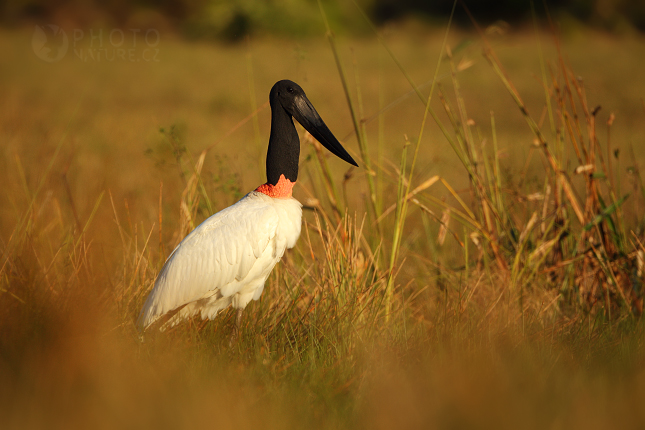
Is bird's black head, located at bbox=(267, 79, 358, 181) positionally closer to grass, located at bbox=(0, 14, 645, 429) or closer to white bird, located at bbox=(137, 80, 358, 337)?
white bird, located at bbox=(137, 80, 358, 337)

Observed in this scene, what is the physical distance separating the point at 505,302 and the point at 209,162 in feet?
19.7

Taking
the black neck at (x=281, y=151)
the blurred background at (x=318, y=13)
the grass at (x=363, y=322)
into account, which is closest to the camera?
the grass at (x=363, y=322)

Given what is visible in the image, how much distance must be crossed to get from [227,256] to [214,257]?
6 cm

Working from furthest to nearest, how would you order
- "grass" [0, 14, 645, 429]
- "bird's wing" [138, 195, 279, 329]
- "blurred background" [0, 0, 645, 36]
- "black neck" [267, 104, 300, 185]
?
"blurred background" [0, 0, 645, 36] → "black neck" [267, 104, 300, 185] → "bird's wing" [138, 195, 279, 329] → "grass" [0, 14, 645, 429]

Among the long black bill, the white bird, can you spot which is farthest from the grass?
the long black bill

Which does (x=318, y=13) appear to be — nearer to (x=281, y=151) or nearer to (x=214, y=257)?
(x=281, y=151)

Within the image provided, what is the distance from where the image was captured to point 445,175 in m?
8.13

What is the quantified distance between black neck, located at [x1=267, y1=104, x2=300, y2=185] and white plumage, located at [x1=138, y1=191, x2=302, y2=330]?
13cm

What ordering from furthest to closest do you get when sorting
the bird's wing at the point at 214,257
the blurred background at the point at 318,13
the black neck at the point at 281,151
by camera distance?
the blurred background at the point at 318,13 < the black neck at the point at 281,151 < the bird's wing at the point at 214,257

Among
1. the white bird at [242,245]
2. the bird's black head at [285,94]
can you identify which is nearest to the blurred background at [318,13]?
the bird's black head at [285,94]

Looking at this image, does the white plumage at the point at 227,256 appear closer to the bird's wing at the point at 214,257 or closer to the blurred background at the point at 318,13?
the bird's wing at the point at 214,257

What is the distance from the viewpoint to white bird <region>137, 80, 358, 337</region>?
2.52 m

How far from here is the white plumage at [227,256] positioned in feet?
8.25

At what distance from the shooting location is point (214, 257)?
256 centimetres
